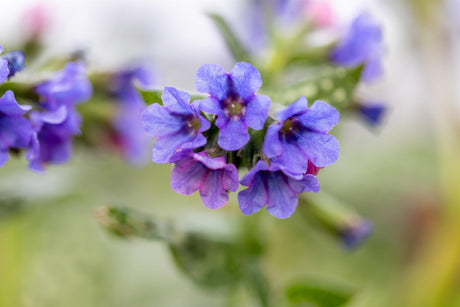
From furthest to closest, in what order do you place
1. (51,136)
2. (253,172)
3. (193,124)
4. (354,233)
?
(354,233), (51,136), (193,124), (253,172)

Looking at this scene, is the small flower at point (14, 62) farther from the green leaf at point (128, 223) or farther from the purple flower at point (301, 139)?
the purple flower at point (301, 139)

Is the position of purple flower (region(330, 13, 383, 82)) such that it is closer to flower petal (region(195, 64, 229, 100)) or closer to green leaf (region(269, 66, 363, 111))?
green leaf (region(269, 66, 363, 111))

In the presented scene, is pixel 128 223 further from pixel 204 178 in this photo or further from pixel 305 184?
pixel 305 184

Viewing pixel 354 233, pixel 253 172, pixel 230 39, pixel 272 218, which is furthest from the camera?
pixel 272 218

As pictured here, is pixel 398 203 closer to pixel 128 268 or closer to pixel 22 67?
pixel 128 268

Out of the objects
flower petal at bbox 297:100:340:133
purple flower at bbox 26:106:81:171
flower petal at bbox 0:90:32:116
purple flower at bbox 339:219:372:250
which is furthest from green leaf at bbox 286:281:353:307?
flower petal at bbox 0:90:32:116

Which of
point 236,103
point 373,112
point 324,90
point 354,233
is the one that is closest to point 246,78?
point 236,103

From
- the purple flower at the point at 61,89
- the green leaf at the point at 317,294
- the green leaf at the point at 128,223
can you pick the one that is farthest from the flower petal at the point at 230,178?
the green leaf at the point at 317,294
